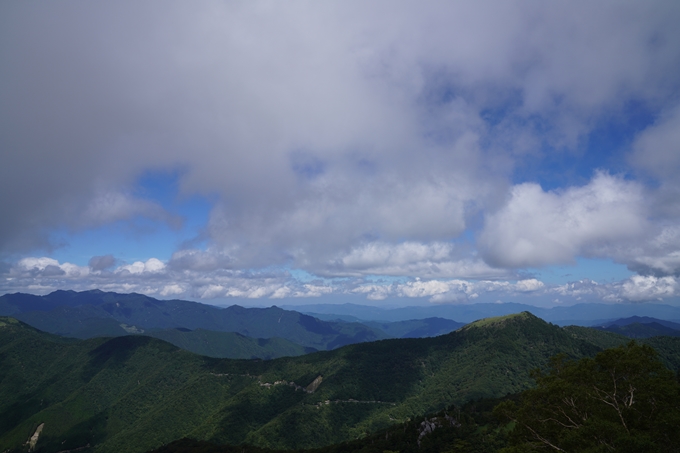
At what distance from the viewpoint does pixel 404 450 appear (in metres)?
133

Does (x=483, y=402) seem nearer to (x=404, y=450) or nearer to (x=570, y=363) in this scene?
(x=404, y=450)

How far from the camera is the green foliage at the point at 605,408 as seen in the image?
38.5 meters

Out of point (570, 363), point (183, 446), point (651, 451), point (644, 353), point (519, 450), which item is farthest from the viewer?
point (183, 446)

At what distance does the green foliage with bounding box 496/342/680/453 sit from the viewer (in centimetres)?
3850

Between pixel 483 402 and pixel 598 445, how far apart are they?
165m

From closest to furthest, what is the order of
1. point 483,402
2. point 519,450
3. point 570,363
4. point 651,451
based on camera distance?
point 651,451, point 519,450, point 570,363, point 483,402

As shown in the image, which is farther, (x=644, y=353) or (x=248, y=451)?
(x=248, y=451)

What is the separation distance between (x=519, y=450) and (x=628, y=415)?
1403 centimetres

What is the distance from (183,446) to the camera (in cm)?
16775

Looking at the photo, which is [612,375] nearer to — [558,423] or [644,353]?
[644,353]

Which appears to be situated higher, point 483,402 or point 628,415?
point 628,415

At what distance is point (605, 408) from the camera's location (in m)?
44.8

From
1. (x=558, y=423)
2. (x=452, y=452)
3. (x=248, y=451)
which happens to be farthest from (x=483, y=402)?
(x=558, y=423)

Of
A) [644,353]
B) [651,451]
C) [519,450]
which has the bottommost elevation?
[519,450]
